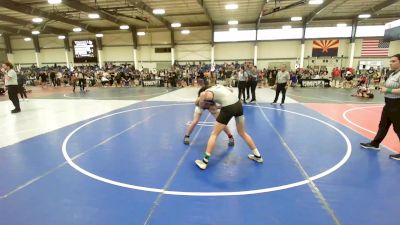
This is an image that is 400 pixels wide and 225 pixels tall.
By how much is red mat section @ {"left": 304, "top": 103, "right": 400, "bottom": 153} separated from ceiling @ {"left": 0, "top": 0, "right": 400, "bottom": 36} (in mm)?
10467

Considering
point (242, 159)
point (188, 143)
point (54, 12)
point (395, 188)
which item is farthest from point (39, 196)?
point (54, 12)

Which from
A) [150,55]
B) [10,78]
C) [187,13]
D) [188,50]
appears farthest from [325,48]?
[10,78]

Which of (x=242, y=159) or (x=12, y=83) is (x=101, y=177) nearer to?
(x=242, y=159)

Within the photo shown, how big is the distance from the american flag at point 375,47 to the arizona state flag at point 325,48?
2806 millimetres

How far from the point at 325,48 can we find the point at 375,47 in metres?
4.98

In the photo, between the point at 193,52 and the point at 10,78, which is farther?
the point at 193,52

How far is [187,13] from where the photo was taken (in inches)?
910

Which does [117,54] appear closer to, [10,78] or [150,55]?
[150,55]

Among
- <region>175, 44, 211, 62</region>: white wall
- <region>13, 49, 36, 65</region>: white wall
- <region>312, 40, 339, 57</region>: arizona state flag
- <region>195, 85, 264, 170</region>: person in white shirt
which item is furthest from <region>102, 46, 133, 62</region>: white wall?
<region>195, 85, 264, 170</region>: person in white shirt

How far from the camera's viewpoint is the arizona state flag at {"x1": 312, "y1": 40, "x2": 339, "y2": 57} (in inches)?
1037

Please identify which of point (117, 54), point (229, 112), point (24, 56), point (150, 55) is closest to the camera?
point (229, 112)

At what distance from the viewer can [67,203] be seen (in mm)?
3227

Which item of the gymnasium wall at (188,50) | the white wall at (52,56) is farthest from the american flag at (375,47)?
the white wall at (52,56)

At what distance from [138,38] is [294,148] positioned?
28.5 m
